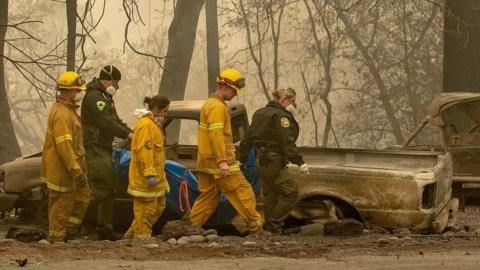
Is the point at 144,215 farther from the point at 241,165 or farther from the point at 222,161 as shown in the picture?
the point at 241,165

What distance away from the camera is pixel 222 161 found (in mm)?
10727

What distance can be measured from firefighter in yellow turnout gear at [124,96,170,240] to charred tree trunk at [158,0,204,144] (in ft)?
47.6

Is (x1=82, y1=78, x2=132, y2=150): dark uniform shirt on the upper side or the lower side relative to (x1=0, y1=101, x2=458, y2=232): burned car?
upper

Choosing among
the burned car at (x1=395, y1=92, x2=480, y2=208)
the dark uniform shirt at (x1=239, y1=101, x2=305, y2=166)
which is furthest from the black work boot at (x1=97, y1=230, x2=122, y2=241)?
the burned car at (x1=395, y1=92, x2=480, y2=208)

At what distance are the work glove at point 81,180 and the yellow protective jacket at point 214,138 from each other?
112 cm

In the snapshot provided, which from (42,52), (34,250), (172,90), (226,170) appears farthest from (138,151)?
(42,52)

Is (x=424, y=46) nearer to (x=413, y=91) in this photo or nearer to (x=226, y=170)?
(x=413, y=91)

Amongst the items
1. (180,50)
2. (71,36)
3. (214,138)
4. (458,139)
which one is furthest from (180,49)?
(214,138)

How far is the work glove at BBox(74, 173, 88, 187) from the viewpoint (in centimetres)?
1067

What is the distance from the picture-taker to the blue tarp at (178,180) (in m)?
11.3

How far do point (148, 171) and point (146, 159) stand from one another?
0.12 m

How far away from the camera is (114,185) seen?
11.5 m

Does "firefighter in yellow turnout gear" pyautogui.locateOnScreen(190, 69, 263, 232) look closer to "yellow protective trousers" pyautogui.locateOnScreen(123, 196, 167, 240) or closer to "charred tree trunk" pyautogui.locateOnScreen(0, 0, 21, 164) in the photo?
"yellow protective trousers" pyautogui.locateOnScreen(123, 196, 167, 240)

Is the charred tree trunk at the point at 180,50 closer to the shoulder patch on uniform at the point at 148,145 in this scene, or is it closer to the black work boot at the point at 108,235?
the black work boot at the point at 108,235
